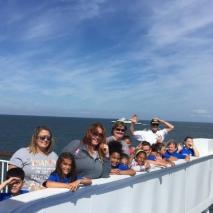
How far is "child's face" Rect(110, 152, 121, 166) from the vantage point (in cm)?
530

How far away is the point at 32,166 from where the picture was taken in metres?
4.44

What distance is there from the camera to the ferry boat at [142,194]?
3.31m

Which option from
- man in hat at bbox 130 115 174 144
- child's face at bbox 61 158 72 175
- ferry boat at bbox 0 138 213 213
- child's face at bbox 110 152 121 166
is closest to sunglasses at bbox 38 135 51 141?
child's face at bbox 61 158 72 175

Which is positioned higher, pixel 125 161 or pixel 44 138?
pixel 44 138

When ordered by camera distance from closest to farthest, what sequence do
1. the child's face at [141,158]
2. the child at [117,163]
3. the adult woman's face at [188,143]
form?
the child at [117,163], the child's face at [141,158], the adult woman's face at [188,143]

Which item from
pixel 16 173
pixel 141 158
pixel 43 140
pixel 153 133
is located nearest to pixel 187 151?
pixel 153 133

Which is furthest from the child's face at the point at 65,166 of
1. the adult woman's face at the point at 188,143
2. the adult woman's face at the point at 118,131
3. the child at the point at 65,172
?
the adult woman's face at the point at 188,143

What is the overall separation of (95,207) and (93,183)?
296 mm

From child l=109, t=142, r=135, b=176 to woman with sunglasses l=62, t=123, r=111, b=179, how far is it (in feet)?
0.75

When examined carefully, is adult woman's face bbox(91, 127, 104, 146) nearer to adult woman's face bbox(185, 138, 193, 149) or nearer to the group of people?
the group of people

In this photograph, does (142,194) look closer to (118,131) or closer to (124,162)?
(124,162)

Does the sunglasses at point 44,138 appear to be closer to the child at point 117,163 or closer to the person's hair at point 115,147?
the child at point 117,163

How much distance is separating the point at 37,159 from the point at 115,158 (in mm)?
1208

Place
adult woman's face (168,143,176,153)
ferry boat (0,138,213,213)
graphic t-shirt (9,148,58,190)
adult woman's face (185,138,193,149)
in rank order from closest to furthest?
ferry boat (0,138,213,213), graphic t-shirt (9,148,58,190), adult woman's face (168,143,176,153), adult woman's face (185,138,193,149)
